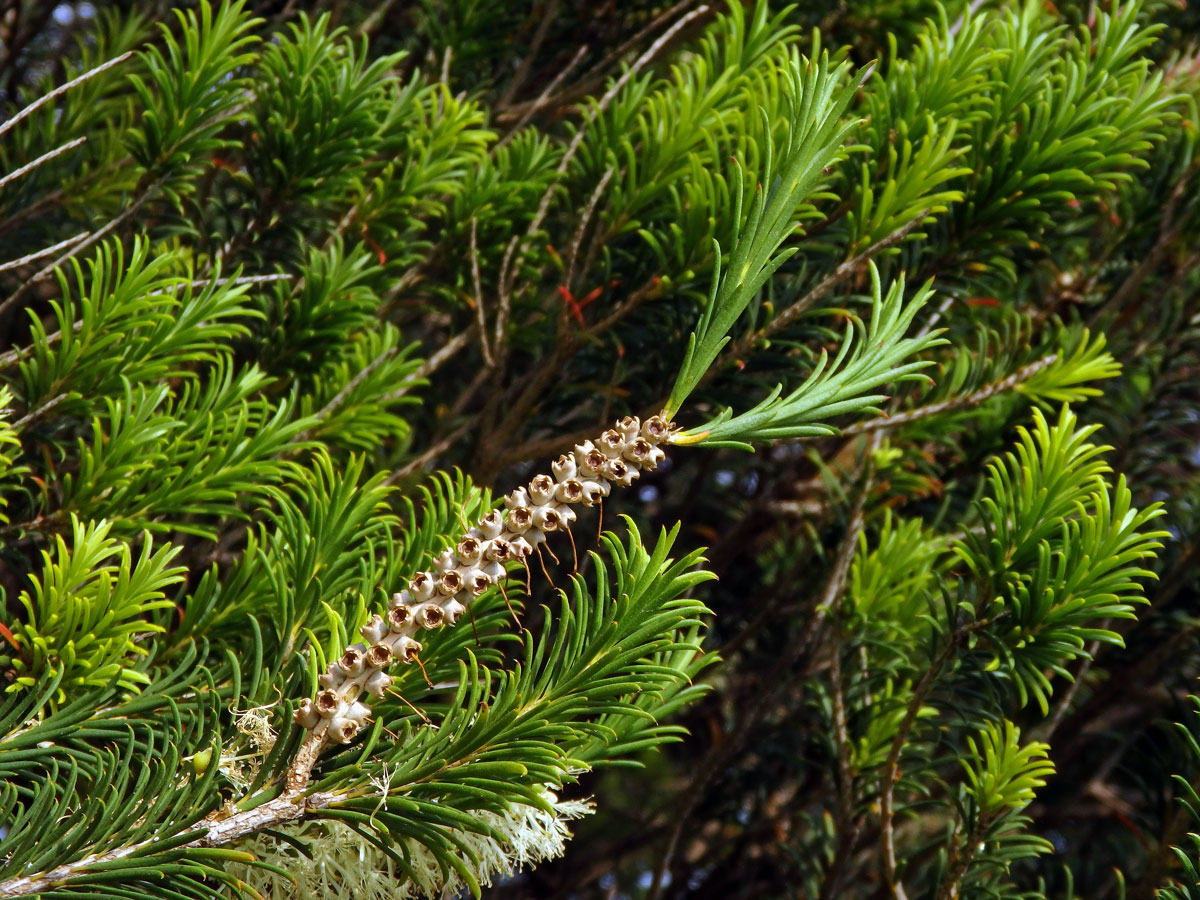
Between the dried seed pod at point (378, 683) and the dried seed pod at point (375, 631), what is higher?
the dried seed pod at point (375, 631)

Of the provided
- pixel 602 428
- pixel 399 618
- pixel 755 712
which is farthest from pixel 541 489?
pixel 755 712

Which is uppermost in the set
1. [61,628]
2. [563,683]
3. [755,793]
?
[563,683]

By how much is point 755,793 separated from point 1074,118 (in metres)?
0.92

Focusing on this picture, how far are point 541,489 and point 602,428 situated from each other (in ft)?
1.43

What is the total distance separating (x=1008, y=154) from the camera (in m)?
1.03

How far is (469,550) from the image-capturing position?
653 millimetres

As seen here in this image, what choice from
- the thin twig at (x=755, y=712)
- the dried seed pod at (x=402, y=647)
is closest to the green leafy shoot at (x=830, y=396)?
the dried seed pod at (x=402, y=647)

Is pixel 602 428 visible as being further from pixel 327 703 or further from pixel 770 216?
pixel 327 703

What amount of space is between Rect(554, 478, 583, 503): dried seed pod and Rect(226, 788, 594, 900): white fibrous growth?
0.68 ft

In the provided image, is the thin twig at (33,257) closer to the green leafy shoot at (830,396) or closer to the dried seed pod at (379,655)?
the dried seed pod at (379,655)

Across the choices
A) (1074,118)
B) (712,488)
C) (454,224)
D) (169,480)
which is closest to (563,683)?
(169,480)

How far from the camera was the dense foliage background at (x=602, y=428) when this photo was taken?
2.27ft

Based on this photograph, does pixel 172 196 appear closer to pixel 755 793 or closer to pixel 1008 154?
pixel 1008 154

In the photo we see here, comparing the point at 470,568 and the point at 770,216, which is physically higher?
the point at 770,216
